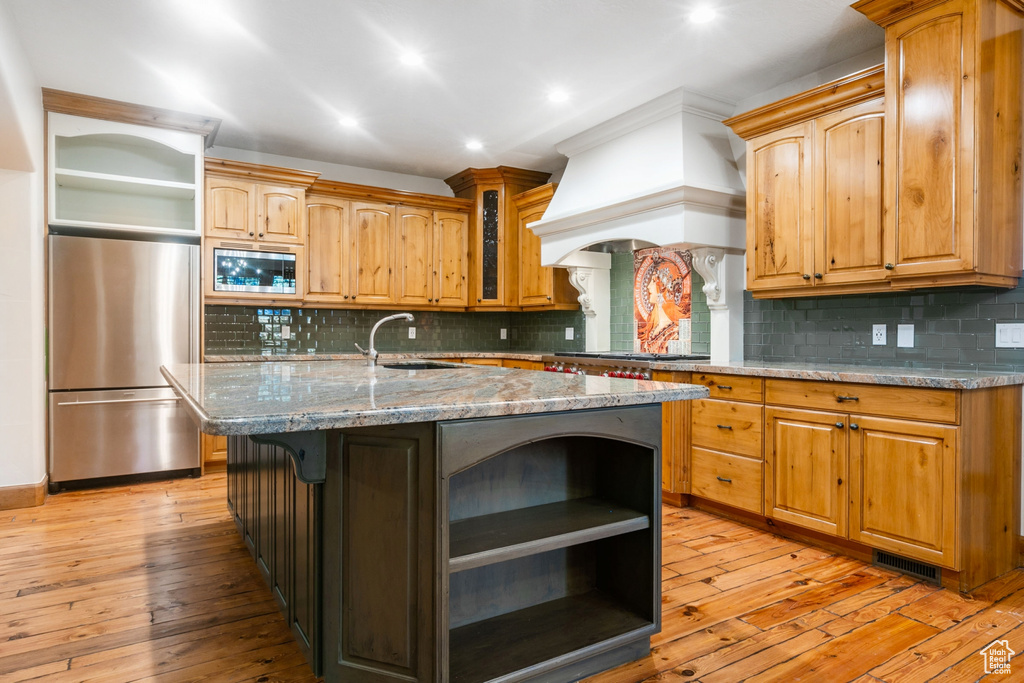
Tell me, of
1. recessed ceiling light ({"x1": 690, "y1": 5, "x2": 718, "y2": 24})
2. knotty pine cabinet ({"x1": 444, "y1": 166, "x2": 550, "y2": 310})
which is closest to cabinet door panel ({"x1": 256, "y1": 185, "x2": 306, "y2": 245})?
knotty pine cabinet ({"x1": 444, "y1": 166, "x2": 550, "y2": 310})

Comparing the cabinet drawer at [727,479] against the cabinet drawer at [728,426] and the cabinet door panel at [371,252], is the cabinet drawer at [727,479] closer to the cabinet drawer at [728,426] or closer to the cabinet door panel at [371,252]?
the cabinet drawer at [728,426]

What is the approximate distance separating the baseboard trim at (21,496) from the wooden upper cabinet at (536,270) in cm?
391

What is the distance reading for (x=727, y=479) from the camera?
11.0ft

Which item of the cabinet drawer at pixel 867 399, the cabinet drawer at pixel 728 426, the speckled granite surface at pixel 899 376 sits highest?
the speckled granite surface at pixel 899 376

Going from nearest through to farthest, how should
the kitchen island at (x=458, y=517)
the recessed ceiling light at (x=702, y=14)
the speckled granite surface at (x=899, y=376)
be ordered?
the kitchen island at (x=458, y=517)
the speckled granite surface at (x=899, y=376)
the recessed ceiling light at (x=702, y=14)

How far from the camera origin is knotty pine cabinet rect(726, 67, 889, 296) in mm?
2973

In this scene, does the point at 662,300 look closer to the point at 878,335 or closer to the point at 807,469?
the point at 878,335

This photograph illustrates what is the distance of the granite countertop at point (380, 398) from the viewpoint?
1.29 m

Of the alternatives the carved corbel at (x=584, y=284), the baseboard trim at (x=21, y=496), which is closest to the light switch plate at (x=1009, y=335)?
the carved corbel at (x=584, y=284)

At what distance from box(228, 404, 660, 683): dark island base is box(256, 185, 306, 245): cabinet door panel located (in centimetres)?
310

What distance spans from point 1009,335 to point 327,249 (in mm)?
4727

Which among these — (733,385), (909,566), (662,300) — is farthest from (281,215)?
(909,566)

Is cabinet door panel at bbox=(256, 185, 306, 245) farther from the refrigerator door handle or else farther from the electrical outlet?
the electrical outlet

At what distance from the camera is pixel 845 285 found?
3119 millimetres
